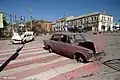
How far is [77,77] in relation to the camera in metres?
5.51

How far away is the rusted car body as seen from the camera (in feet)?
23.9

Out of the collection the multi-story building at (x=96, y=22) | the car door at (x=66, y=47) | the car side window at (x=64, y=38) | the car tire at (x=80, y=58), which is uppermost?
the multi-story building at (x=96, y=22)

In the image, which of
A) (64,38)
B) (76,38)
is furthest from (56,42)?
(76,38)

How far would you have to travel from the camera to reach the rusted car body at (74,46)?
23.9 ft

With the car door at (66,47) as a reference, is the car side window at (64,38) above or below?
above

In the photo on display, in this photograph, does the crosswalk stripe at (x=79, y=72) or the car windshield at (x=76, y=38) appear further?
the car windshield at (x=76, y=38)

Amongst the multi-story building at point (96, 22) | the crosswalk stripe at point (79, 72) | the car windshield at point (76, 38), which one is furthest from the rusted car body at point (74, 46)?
the multi-story building at point (96, 22)

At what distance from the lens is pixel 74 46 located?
782cm

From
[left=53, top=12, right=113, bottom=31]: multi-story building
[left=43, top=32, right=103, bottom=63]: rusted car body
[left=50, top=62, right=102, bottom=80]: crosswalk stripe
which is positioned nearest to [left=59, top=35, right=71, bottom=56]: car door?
[left=43, top=32, right=103, bottom=63]: rusted car body

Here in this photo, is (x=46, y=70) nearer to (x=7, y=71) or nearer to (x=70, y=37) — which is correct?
(x=7, y=71)

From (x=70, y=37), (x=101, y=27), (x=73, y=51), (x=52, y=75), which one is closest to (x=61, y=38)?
(x=70, y=37)

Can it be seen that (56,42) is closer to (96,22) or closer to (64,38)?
(64,38)

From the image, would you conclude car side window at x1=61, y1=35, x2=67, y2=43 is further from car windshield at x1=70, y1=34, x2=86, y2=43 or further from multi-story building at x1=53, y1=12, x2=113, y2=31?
multi-story building at x1=53, y1=12, x2=113, y2=31

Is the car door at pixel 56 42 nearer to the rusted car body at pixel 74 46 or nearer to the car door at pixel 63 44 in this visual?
the rusted car body at pixel 74 46
